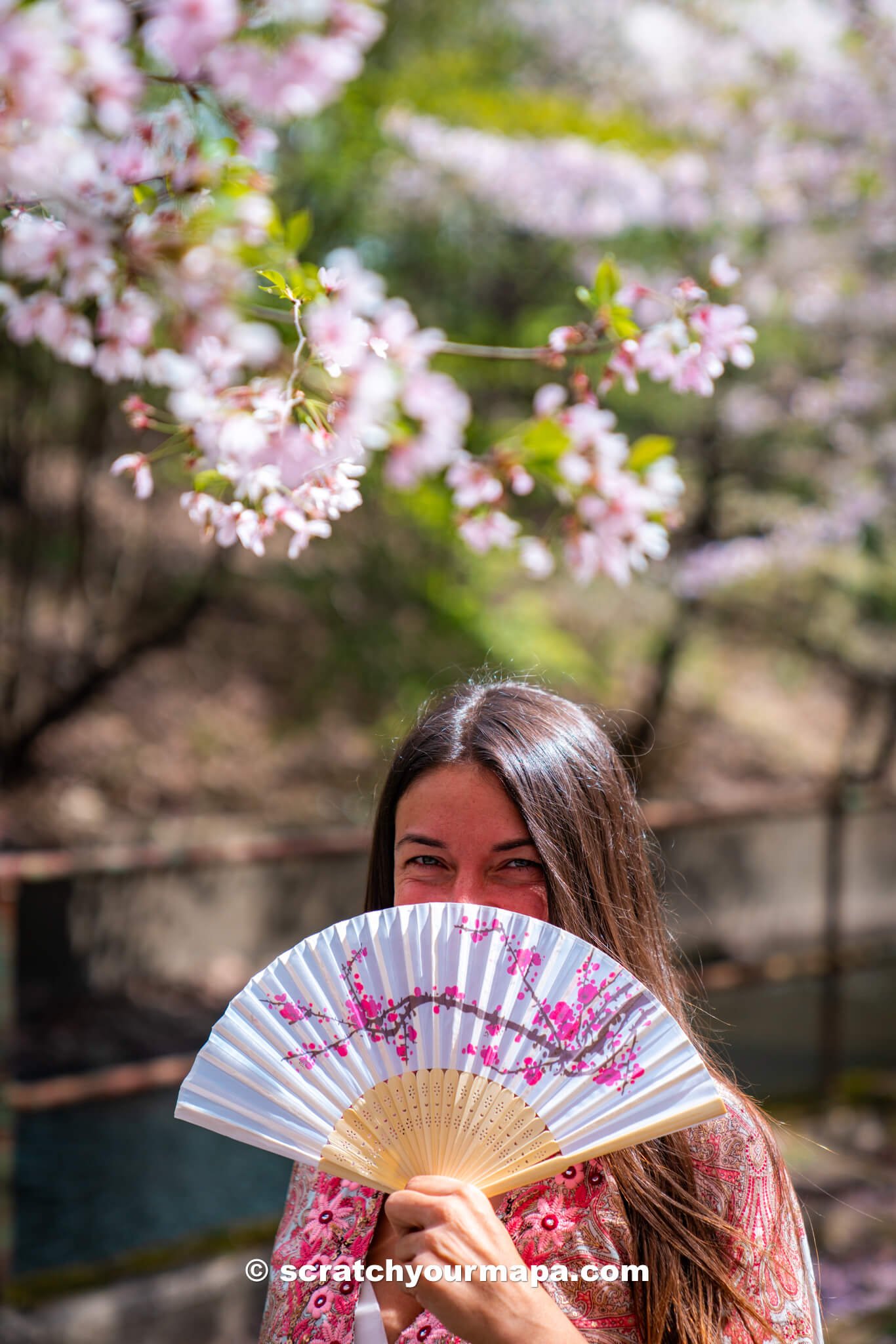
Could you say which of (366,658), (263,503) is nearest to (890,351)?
(366,658)

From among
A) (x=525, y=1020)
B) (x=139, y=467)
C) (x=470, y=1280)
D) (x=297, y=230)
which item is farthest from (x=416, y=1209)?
(x=297, y=230)

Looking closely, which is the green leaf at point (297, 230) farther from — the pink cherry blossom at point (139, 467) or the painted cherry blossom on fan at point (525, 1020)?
the painted cherry blossom on fan at point (525, 1020)

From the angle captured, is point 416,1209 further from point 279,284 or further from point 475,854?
point 279,284

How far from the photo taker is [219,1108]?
1.29 m

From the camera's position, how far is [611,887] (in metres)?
1.52

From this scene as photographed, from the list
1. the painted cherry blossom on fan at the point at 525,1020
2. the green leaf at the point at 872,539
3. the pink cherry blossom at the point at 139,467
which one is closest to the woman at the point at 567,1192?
the painted cherry blossom on fan at the point at 525,1020

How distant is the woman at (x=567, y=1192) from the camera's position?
1.34 meters

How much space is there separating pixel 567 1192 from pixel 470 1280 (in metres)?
0.27

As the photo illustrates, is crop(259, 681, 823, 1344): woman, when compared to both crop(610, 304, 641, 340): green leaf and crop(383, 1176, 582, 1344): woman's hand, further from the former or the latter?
crop(610, 304, 641, 340): green leaf

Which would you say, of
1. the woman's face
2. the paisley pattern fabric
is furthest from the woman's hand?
the woman's face

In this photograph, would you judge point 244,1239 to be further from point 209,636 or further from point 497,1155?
point 209,636

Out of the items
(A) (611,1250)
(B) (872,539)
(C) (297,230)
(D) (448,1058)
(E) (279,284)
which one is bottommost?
(A) (611,1250)

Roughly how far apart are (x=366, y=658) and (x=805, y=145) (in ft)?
11.9

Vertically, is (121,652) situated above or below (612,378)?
above
